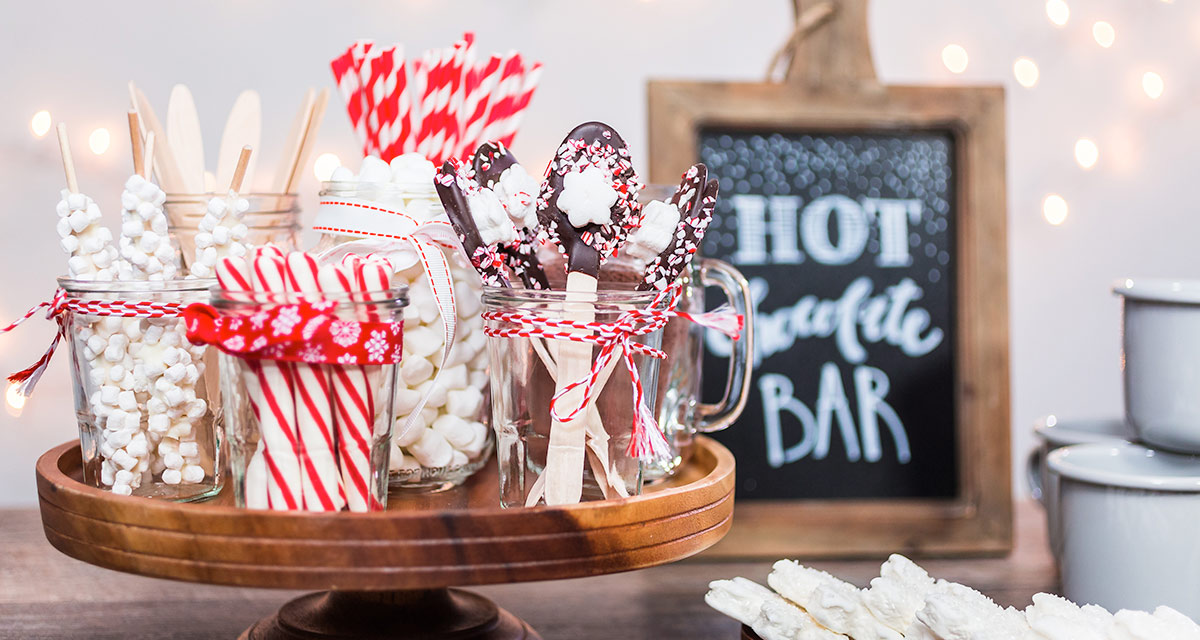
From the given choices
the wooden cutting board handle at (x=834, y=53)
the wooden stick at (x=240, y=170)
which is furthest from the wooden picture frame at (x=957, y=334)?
the wooden stick at (x=240, y=170)

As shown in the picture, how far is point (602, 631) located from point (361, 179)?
0.43m

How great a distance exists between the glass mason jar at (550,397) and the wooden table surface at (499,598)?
0.79 feet

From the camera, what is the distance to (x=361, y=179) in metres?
0.68

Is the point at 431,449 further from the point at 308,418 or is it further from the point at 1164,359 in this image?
the point at 1164,359

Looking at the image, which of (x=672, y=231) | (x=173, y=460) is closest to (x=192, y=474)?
(x=173, y=460)

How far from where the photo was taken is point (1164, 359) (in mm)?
805

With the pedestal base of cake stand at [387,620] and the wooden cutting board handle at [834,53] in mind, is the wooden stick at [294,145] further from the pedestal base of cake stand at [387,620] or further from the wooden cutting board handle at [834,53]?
the wooden cutting board handle at [834,53]

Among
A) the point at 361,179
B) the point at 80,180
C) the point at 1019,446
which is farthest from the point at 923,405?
the point at 80,180

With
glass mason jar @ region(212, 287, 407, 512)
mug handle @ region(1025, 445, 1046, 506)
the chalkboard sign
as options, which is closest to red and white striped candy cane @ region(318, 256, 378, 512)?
glass mason jar @ region(212, 287, 407, 512)

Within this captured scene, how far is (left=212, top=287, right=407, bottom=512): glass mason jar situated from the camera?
22.1 inches

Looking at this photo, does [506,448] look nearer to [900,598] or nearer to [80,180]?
[900,598]

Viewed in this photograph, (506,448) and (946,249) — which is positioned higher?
(946,249)

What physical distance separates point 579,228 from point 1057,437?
613 millimetres

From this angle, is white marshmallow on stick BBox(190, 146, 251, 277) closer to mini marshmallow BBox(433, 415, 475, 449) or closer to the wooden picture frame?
mini marshmallow BBox(433, 415, 475, 449)
